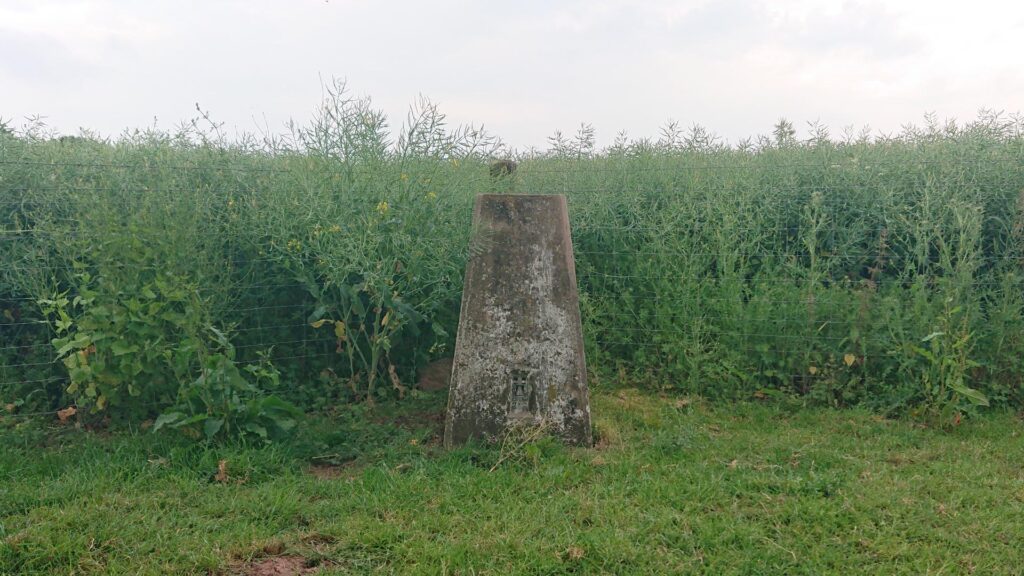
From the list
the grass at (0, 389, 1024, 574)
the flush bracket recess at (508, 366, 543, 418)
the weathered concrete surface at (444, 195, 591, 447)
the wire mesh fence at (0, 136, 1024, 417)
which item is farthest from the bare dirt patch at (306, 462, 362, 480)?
the flush bracket recess at (508, 366, 543, 418)

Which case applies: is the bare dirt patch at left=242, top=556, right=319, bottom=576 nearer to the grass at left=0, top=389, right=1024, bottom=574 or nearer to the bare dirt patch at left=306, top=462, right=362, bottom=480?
the grass at left=0, top=389, right=1024, bottom=574

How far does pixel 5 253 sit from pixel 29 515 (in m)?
2.25

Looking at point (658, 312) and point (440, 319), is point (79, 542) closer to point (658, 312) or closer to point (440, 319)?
point (440, 319)

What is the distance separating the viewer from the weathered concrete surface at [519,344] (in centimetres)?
486

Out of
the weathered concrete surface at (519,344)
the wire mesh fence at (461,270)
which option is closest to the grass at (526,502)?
the weathered concrete surface at (519,344)

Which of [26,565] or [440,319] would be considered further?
[440,319]

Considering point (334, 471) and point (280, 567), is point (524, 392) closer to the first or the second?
point (334, 471)

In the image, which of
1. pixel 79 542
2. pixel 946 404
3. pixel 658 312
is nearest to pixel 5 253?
pixel 79 542

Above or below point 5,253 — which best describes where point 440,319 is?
below

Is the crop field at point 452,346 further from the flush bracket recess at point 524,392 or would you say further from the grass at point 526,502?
the flush bracket recess at point 524,392

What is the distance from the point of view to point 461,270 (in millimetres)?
5645

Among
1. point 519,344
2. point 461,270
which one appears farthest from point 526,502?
point 461,270

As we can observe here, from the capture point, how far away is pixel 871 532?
376 cm

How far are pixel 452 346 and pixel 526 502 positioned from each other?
2201 millimetres
